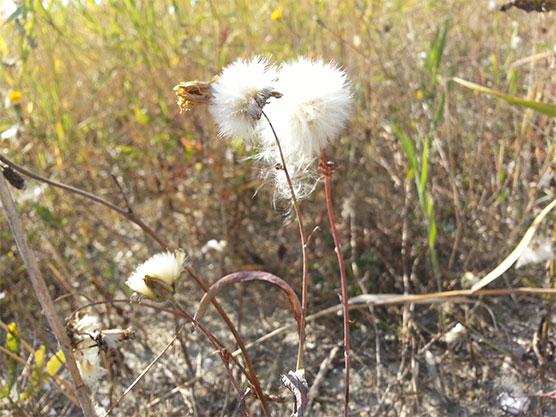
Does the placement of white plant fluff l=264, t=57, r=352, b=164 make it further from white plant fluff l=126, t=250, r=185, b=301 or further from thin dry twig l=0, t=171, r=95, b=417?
thin dry twig l=0, t=171, r=95, b=417

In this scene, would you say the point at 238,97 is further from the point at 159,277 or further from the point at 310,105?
the point at 159,277

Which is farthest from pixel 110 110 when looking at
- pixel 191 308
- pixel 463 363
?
pixel 463 363

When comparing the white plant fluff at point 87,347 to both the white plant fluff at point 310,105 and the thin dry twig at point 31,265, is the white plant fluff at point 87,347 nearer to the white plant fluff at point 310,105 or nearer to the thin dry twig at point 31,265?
the thin dry twig at point 31,265

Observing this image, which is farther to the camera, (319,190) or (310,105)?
(319,190)

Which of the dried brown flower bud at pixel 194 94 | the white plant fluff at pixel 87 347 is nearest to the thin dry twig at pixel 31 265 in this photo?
the white plant fluff at pixel 87 347

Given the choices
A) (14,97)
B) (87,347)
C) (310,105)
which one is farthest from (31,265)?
(14,97)

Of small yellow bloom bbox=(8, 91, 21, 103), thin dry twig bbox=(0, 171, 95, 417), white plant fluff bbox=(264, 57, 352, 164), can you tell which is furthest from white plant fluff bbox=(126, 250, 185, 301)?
small yellow bloom bbox=(8, 91, 21, 103)

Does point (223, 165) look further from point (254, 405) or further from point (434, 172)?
point (254, 405)
